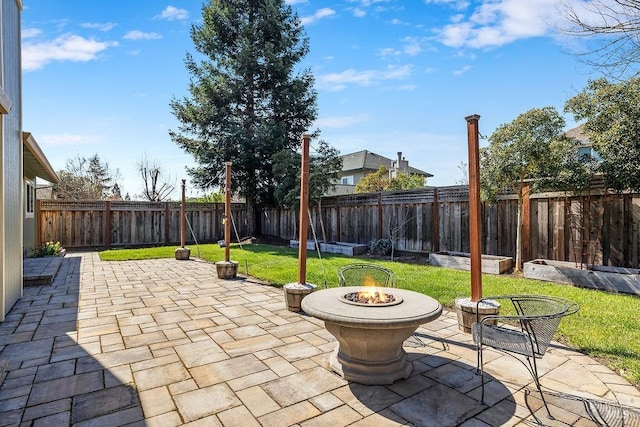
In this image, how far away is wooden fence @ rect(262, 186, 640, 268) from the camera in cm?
548

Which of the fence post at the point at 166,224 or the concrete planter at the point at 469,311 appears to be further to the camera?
the fence post at the point at 166,224

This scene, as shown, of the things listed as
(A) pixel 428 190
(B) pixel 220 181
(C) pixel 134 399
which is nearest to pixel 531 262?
(A) pixel 428 190

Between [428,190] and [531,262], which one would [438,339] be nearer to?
[531,262]

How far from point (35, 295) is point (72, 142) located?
18.9 metres

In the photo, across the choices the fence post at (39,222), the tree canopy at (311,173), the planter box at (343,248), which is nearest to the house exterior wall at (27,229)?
the fence post at (39,222)

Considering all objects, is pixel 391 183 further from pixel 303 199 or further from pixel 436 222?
pixel 303 199

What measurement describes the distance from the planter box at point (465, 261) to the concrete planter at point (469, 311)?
129 inches

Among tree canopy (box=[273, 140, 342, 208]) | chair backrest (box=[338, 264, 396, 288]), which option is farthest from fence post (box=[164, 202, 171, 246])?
chair backrest (box=[338, 264, 396, 288])

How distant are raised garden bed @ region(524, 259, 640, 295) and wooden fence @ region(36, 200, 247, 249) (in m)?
8.68

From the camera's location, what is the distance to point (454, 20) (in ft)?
20.8

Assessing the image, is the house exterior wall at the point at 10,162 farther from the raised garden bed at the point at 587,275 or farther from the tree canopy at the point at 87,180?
the tree canopy at the point at 87,180

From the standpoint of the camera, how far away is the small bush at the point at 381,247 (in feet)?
29.5

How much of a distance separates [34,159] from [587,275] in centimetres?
1058

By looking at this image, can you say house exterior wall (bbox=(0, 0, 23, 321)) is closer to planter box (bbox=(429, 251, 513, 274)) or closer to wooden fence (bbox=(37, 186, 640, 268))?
wooden fence (bbox=(37, 186, 640, 268))
